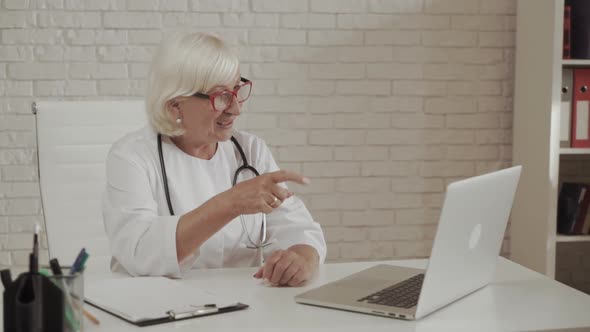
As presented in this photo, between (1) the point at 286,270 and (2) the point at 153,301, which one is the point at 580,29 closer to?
(1) the point at 286,270

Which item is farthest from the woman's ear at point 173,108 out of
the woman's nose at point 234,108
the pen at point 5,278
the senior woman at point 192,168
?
the pen at point 5,278

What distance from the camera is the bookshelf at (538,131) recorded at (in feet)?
Result: 10.5

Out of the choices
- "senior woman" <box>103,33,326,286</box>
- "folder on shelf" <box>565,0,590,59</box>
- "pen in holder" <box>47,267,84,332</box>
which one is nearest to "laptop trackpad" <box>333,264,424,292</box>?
"senior woman" <box>103,33,326,286</box>

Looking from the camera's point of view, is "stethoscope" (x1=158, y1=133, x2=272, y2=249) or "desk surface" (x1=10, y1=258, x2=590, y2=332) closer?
"desk surface" (x1=10, y1=258, x2=590, y2=332)

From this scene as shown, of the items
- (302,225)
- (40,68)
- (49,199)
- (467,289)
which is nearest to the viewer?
(467,289)

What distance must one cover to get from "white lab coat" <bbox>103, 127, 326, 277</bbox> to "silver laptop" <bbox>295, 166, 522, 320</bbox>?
38cm

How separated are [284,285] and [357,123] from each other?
6.05ft

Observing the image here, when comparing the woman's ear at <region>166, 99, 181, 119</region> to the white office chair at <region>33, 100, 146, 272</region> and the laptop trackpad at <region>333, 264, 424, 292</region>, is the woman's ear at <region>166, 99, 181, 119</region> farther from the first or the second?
the laptop trackpad at <region>333, 264, 424, 292</region>

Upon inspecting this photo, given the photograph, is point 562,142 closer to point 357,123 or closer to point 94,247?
point 357,123

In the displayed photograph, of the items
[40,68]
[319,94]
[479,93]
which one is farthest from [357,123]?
[40,68]

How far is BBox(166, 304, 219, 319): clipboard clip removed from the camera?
4.46 feet

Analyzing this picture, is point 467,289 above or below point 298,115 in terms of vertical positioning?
below

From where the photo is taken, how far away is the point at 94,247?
94.3 inches

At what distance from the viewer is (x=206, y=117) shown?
2.03 metres
